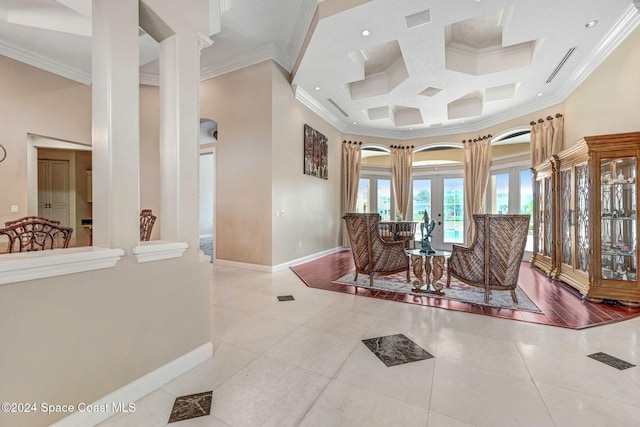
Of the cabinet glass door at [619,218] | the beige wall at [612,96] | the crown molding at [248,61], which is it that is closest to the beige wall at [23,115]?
the crown molding at [248,61]

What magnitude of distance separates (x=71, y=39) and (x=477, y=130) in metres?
8.23

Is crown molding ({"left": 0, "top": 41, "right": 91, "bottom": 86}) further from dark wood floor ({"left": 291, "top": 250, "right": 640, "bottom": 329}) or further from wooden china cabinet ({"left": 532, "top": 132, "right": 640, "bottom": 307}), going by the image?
wooden china cabinet ({"left": 532, "top": 132, "right": 640, "bottom": 307})

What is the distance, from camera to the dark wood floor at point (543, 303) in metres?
2.64

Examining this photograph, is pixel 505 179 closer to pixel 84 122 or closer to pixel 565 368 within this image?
pixel 565 368

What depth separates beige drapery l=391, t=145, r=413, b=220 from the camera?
737 cm

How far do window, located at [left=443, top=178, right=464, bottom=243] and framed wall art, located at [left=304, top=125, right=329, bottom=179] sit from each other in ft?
11.8

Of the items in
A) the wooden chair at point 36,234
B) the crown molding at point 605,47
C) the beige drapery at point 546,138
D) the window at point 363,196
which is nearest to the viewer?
the wooden chair at point 36,234

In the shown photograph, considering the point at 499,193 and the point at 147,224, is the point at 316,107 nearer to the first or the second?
the point at 147,224

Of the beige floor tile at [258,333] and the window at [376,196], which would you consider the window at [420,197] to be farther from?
the beige floor tile at [258,333]

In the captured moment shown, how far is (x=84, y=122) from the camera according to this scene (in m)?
4.85

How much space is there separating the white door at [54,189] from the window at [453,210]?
378 inches

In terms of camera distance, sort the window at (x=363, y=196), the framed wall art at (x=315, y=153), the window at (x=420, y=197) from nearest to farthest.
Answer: the framed wall art at (x=315, y=153)
the window at (x=420, y=197)
the window at (x=363, y=196)

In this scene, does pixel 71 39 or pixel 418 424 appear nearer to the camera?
pixel 418 424

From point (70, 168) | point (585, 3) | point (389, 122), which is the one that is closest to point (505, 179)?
point (389, 122)
